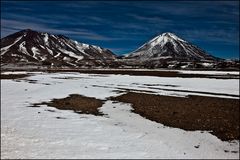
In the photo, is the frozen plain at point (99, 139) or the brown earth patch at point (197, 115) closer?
the frozen plain at point (99, 139)

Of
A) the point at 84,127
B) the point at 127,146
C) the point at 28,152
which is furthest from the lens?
the point at 84,127

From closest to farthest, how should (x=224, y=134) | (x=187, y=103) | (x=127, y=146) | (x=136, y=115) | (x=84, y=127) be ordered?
(x=127, y=146) → (x=224, y=134) → (x=84, y=127) → (x=136, y=115) → (x=187, y=103)

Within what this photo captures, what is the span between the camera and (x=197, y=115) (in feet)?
75.5

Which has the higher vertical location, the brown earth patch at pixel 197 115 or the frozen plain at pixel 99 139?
the brown earth patch at pixel 197 115

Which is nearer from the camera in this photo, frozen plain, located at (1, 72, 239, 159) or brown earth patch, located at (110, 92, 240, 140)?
frozen plain, located at (1, 72, 239, 159)

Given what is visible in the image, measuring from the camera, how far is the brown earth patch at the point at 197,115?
18.6 metres

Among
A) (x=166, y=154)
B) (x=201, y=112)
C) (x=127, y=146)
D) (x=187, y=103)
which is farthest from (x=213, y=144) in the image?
(x=187, y=103)

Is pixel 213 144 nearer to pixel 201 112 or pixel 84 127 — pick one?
pixel 84 127

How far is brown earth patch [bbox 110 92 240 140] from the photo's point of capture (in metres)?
18.6

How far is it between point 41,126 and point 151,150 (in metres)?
7.51

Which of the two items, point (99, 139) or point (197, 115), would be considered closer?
point (99, 139)

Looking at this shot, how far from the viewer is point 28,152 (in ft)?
44.0

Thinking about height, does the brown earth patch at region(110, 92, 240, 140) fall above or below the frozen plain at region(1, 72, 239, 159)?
above

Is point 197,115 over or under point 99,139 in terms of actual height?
→ over
